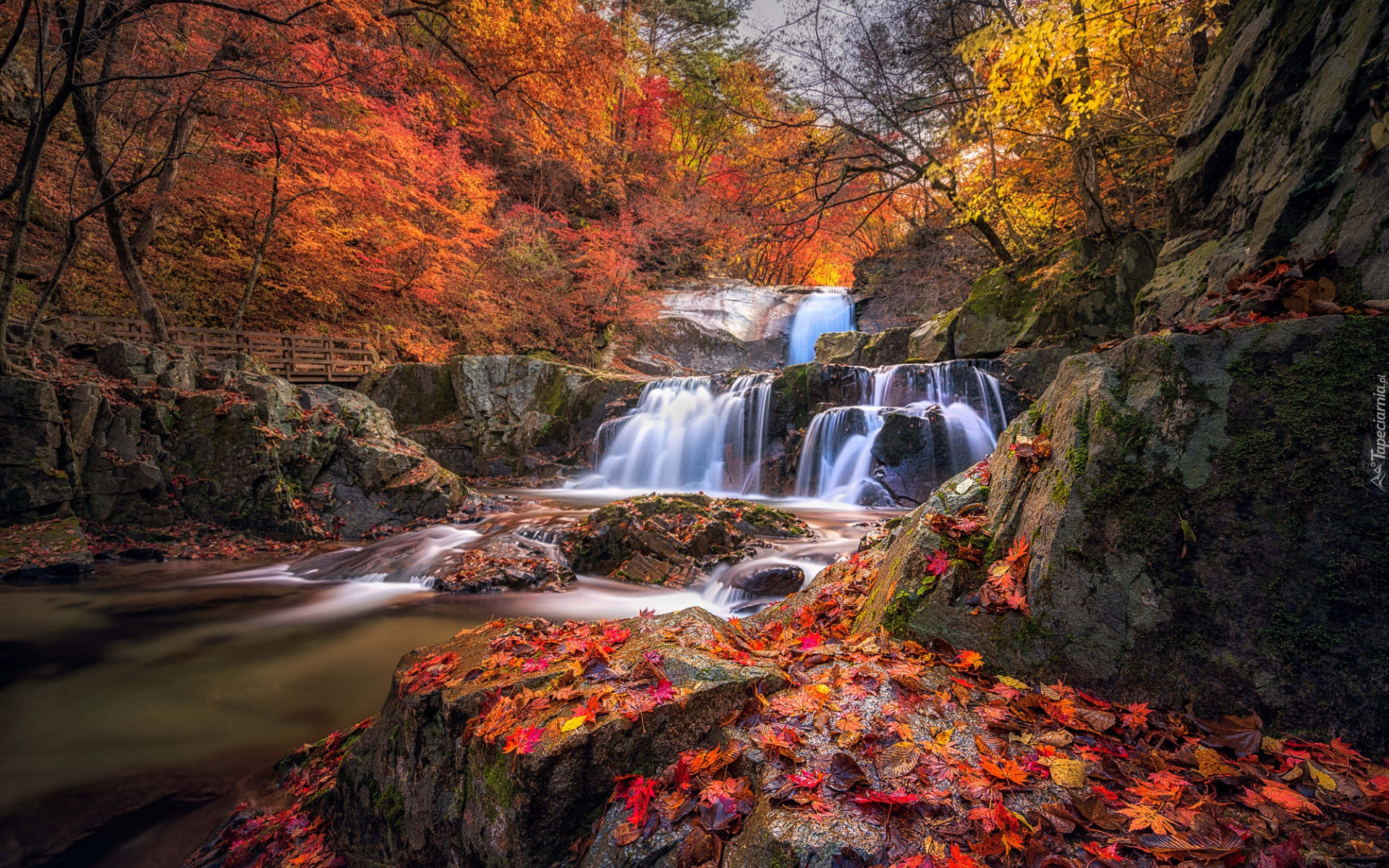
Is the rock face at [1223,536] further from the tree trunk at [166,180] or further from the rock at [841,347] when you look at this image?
the rock at [841,347]

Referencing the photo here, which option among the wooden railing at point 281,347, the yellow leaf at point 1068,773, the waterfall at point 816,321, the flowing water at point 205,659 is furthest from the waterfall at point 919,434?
the wooden railing at point 281,347

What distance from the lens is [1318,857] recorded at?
1.25 metres

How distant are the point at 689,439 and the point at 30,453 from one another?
432 inches

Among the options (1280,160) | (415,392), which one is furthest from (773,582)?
(415,392)

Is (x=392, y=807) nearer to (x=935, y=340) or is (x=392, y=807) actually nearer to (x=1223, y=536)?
(x=1223, y=536)

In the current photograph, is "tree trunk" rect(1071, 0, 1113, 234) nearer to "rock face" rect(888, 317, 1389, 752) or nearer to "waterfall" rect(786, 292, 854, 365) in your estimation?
"rock face" rect(888, 317, 1389, 752)

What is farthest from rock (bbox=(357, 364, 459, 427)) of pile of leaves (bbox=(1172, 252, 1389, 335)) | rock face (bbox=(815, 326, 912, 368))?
pile of leaves (bbox=(1172, 252, 1389, 335))

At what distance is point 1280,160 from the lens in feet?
12.5

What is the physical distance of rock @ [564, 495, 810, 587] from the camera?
6.43 metres

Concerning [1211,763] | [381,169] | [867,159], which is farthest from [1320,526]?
[381,169]

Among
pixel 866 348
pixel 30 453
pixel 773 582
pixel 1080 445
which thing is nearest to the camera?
pixel 1080 445

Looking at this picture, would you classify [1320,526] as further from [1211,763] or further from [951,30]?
[951,30]

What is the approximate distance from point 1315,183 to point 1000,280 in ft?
29.5

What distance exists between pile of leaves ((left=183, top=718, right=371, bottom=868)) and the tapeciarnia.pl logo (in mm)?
4405
